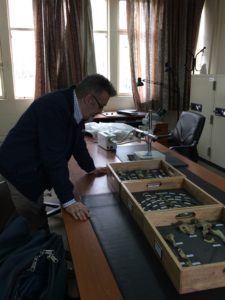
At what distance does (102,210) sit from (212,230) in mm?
500

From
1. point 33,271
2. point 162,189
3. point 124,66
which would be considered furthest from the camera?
point 124,66

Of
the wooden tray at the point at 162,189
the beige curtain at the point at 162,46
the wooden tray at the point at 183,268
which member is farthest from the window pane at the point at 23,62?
the wooden tray at the point at 183,268

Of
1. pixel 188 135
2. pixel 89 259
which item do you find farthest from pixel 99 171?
pixel 188 135

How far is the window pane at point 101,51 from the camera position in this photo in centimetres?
488

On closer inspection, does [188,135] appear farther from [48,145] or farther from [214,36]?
[214,36]

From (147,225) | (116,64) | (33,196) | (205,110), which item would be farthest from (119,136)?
(116,64)

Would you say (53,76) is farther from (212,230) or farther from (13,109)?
(212,230)

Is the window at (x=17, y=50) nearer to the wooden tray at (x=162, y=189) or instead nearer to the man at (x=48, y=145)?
the man at (x=48, y=145)

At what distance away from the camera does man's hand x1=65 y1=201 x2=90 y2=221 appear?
134 centimetres

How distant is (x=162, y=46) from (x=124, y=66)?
0.70 metres

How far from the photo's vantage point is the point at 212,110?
4152mm

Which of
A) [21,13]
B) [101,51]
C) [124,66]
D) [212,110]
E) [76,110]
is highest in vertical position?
[21,13]

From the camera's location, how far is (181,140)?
10.6 ft

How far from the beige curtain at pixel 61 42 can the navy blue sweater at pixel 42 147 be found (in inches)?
118
